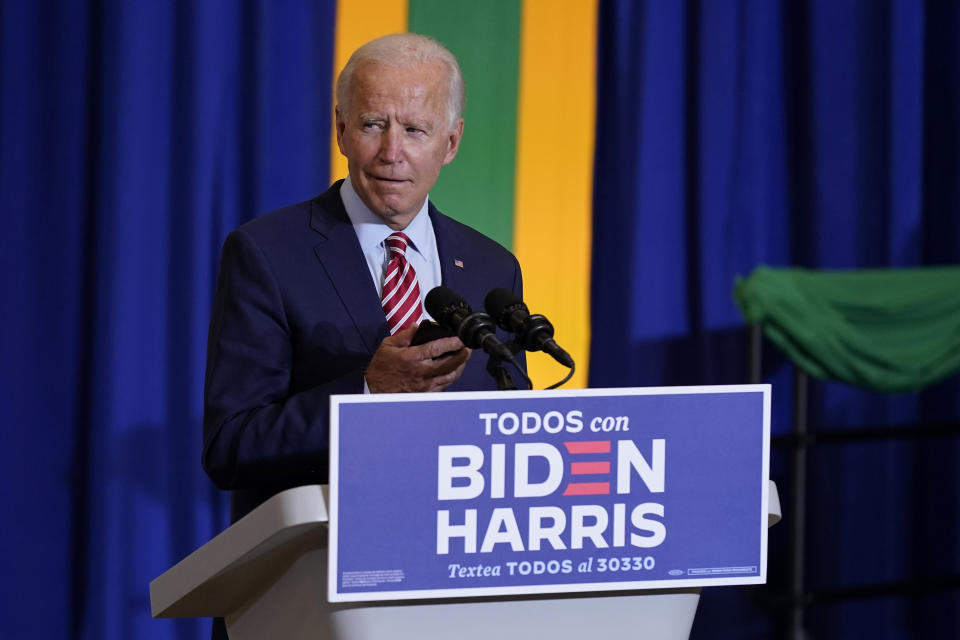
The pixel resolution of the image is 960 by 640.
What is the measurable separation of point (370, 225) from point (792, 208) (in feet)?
7.92

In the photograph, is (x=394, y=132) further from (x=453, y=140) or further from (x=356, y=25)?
(x=356, y=25)

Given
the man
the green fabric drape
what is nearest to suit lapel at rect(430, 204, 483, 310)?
the man

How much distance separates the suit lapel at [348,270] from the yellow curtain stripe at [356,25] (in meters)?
1.51

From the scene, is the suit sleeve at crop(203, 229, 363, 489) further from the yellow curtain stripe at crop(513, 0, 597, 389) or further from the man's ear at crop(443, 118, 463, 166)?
the yellow curtain stripe at crop(513, 0, 597, 389)

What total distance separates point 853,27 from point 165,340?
2304mm

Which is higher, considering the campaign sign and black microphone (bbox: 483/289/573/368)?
black microphone (bbox: 483/289/573/368)

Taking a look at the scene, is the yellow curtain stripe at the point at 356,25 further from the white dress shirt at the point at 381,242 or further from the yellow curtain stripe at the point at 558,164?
the white dress shirt at the point at 381,242

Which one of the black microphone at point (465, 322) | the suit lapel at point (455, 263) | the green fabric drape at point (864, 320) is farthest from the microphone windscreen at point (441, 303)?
the green fabric drape at point (864, 320)

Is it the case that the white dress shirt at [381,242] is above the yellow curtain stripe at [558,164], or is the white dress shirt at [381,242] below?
below

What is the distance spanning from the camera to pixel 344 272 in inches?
59.6

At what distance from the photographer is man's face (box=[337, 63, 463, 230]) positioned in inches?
59.9

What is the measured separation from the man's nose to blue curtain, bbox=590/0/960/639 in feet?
6.42

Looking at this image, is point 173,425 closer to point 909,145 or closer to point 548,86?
point 548,86

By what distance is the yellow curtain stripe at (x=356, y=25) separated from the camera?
304 cm
